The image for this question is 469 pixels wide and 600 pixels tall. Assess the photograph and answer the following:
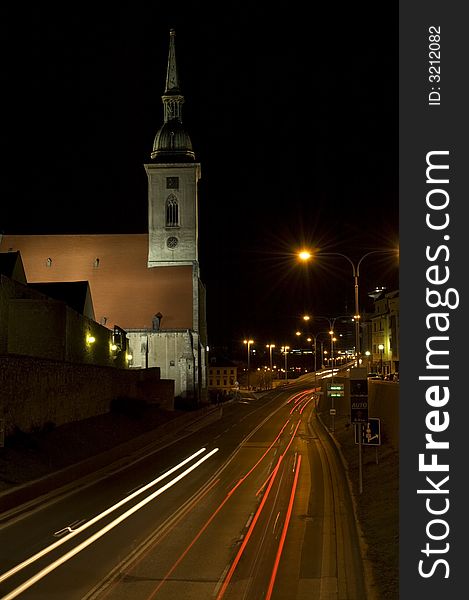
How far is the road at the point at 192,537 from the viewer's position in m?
12.8

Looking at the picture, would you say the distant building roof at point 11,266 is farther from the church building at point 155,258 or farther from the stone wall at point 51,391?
the church building at point 155,258

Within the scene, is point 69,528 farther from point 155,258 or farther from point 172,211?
point 172,211

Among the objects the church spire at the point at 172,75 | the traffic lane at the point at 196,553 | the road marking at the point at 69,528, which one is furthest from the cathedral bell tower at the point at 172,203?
the road marking at the point at 69,528

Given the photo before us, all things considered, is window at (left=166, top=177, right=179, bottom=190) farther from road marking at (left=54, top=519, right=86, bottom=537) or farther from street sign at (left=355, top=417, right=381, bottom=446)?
road marking at (left=54, top=519, right=86, bottom=537)

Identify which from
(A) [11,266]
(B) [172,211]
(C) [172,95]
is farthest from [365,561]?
(C) [172,95]

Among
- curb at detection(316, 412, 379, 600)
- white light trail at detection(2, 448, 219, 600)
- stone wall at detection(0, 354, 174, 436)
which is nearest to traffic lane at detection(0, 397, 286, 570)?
white light trail at detection(2, 448, 219, 600)

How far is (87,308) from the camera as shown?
5956 centimetres

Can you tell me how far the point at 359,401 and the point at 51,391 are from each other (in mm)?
15294

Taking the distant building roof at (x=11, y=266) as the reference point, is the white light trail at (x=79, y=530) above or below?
below

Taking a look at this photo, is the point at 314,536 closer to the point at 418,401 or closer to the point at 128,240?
the point at 418,401

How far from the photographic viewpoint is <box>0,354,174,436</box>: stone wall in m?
26.8

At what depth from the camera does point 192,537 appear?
55.0 ft

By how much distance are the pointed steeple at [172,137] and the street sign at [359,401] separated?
210 ft

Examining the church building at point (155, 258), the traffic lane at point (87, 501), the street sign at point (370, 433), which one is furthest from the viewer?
the church building at point (155, 258)
